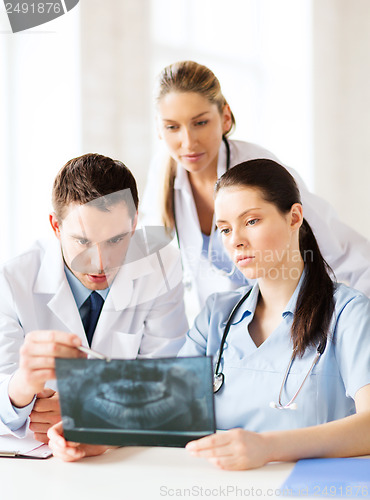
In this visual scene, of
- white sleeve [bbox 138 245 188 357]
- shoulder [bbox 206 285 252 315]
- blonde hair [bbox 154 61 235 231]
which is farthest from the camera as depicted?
blonde hair [bbox 154 61 235 231]

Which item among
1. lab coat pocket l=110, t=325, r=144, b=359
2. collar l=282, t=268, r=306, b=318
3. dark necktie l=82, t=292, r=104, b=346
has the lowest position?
lab coat pocket l=110, t=325, r=144, b=359

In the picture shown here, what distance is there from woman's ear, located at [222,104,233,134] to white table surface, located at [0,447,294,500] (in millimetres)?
1071

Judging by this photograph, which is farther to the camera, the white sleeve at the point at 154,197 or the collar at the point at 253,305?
the white sleeve at the point at 154,197

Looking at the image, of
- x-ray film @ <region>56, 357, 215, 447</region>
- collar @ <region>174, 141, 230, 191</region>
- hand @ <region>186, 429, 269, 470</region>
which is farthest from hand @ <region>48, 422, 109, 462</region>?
collar @ <region>174, 141, 230, 191</region>

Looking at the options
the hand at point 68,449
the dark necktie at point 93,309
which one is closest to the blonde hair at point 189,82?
the dark necktie at point 93,309

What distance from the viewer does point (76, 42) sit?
2.54 metres

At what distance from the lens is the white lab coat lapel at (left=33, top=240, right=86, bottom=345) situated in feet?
4.66

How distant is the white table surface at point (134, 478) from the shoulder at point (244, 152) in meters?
1.04

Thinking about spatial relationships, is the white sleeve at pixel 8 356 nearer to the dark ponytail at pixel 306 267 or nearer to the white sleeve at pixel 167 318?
the white sleeve at pixel 167 318

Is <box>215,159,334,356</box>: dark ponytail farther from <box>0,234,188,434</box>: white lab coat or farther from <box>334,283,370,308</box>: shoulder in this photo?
<box>0,234,188,434</box>: white lab coat

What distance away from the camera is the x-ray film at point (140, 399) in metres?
0.90

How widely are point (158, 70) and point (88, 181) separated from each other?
1689mm

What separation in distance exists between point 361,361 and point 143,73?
79.2 inches

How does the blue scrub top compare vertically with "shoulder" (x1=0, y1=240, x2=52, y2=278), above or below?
below
